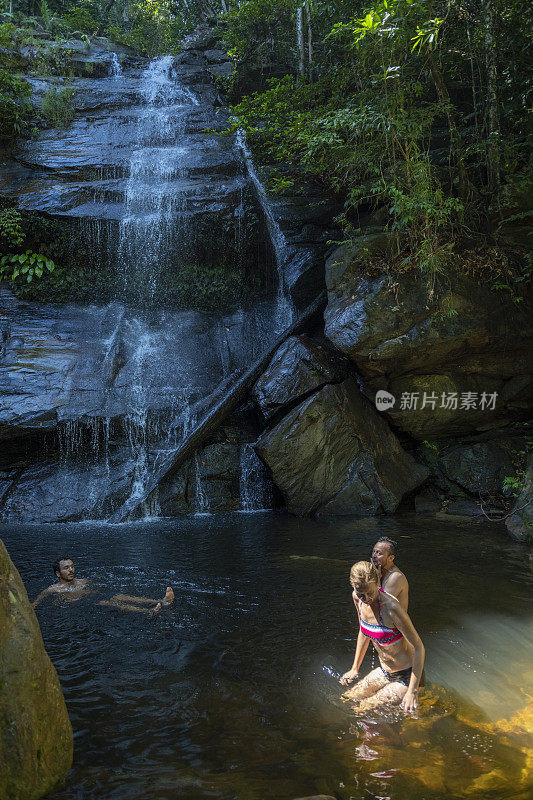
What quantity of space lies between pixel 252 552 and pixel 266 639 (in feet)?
8.56

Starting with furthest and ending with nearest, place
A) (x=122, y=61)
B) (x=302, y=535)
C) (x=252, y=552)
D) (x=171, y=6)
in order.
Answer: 1. (x=171, y=6)
2. (x=122, y=61)
3. (x=302, y=535)
4. (x=252, y=552)

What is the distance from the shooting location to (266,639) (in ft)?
14.9

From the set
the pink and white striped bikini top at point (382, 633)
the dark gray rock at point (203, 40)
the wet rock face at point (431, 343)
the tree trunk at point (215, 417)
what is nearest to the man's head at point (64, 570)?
the pink and white striped bikini top at point (382, 633)

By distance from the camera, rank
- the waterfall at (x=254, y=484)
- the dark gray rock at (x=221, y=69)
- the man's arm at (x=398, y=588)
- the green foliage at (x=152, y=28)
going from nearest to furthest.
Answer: the man's arm at (x=398, y=588)
the waterfall at (x=254, y=484)
the dark gray rock at (x=221, y=69)
the green foliage at (x=152, y=28)

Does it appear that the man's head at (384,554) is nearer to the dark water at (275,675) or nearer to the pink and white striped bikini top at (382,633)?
the pink and white striped bikini top at (382,633)

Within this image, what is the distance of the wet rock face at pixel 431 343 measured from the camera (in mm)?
9188

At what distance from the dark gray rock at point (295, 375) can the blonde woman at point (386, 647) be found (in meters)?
6.25

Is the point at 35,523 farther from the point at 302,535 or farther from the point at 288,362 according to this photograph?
the point at 288,362

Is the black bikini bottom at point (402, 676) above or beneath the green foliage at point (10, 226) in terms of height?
beneath

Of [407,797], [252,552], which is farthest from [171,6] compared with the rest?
[407,797]

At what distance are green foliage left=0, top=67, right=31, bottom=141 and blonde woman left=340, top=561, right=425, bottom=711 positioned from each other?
15.6 m

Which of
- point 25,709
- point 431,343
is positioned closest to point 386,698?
point 25,709

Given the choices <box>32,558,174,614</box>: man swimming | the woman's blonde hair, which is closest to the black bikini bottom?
the woman's blonde hair

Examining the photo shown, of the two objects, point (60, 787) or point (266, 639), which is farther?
point (266, 639)
